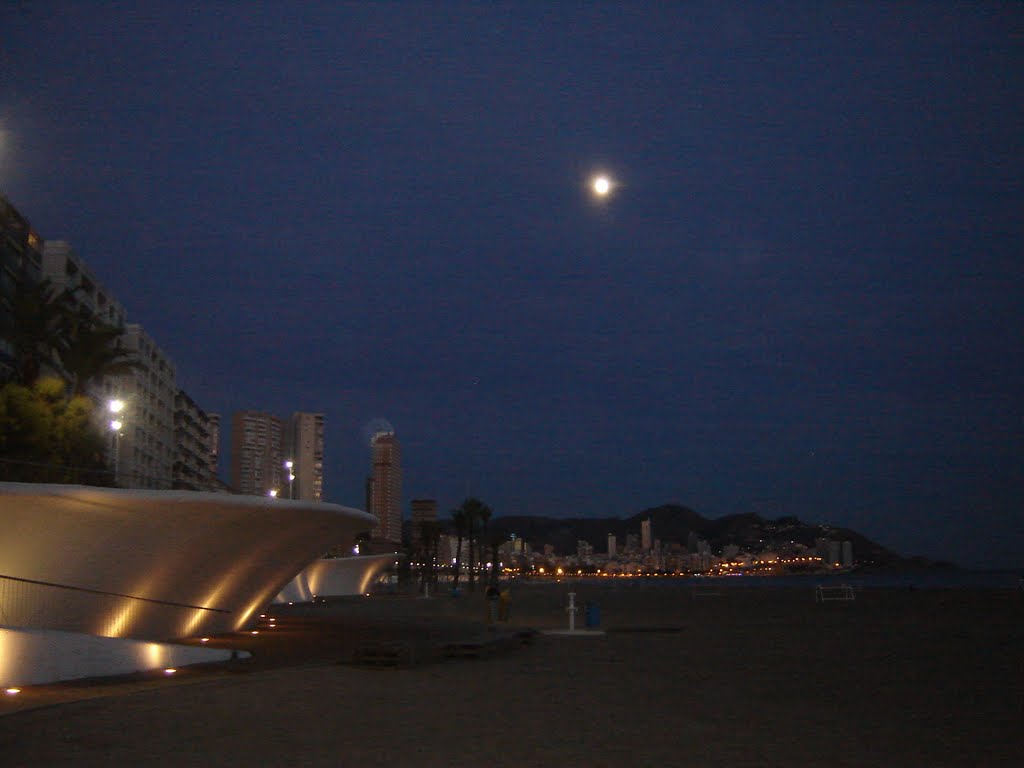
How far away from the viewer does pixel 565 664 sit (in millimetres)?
20438

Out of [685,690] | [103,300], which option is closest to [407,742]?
[685,690]

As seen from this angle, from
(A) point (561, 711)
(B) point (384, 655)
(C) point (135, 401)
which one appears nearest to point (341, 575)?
(C) point (135, 401)

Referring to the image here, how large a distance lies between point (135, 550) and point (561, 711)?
10137mm

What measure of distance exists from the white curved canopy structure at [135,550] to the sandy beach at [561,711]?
7.38 ft

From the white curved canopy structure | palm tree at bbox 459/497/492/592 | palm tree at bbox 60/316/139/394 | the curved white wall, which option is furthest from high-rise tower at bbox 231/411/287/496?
the white curved canopy structure

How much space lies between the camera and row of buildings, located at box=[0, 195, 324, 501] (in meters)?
54.2

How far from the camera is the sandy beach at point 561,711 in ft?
34.2

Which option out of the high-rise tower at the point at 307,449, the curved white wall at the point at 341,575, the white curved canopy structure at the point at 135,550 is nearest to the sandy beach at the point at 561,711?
the white curved canopy structure at the point at 135,550

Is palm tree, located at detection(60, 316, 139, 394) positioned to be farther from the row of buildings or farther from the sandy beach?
the sandy beach

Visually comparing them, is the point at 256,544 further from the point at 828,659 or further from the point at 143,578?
the point at 828,659

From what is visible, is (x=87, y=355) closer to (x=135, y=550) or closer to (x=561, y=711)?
(x=135, y=550)

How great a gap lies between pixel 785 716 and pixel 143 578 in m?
13.7

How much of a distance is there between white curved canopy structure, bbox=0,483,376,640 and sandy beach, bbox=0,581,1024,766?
2248mm

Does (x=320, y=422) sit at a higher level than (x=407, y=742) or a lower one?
higher
